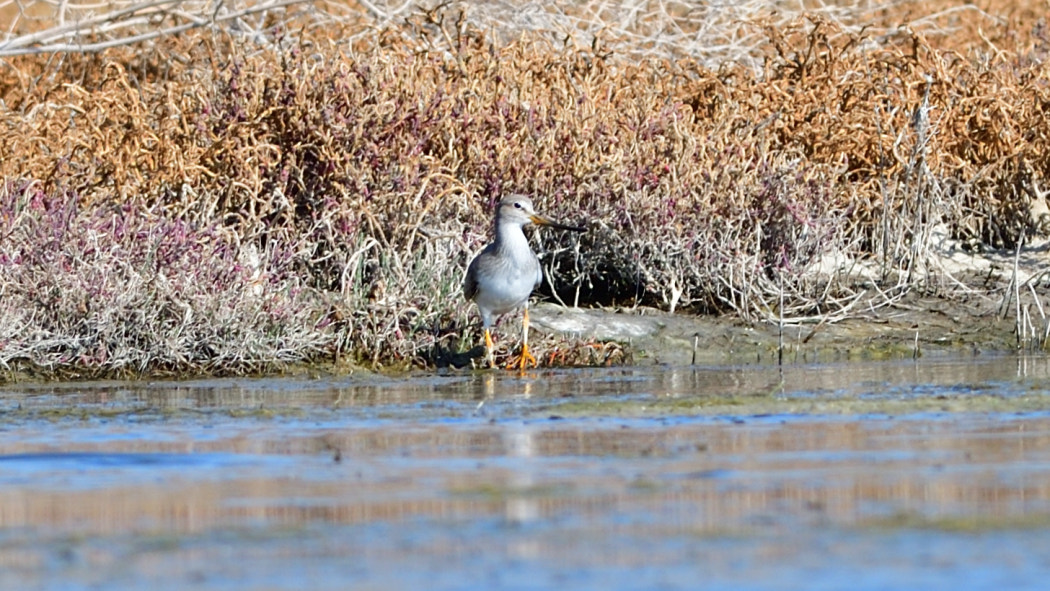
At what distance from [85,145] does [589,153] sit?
2.78 meters

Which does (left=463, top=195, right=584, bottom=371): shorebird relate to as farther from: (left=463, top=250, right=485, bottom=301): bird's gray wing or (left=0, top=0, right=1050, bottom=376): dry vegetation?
(left=0, top=0, right=1050, bottom=376): dry vegetation

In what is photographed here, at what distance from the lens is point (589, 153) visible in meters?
10.8

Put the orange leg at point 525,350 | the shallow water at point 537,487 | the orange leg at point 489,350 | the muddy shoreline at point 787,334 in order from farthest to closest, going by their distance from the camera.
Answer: the muddy shoreline at point 787,334 → the orange leg at point 489,350 → the orange leg at point 525,350 → the shallow water at point 537,487

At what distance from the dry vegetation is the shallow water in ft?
3.27

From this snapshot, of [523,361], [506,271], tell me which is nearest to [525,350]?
[523,361]

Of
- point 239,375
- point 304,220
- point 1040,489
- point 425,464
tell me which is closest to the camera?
point 1040,489

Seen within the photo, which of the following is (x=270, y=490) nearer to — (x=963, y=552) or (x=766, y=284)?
(x=963, y=552)

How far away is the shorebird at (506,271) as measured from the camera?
31.0 ft

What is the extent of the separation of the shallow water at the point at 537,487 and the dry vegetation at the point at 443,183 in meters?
1.00

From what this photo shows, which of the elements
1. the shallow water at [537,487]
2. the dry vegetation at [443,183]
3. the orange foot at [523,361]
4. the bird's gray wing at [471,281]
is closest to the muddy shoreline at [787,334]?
the dry vegetation at [443,183]

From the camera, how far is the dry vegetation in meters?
9.39

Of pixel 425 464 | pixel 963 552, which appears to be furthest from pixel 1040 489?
pixel 425 464

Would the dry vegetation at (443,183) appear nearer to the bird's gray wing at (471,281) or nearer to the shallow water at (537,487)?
the bird's gray wing at (471,281)

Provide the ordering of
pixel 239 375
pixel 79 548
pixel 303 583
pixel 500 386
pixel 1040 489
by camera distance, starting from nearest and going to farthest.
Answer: pixel 303 583 < pixel 79 548 < pixel 1040 489 < pixel 500 386 < pixel 239 375
